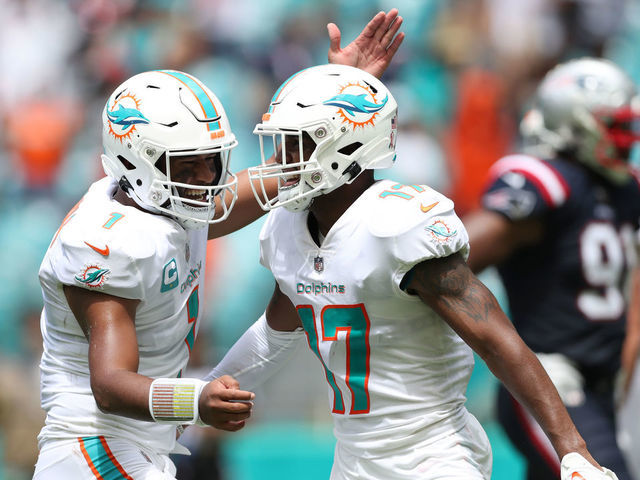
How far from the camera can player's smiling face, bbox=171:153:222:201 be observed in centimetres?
260

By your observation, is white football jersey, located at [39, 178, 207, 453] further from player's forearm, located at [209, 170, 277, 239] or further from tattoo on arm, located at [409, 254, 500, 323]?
tattoo on arm, located at [409, 254, 500, 323]

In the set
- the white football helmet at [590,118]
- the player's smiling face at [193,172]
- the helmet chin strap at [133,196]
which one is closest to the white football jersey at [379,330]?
the player's smiling face at [193,172]

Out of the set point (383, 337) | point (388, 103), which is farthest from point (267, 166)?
Answer: point (383, 337)

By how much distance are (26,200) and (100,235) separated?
4.03 m

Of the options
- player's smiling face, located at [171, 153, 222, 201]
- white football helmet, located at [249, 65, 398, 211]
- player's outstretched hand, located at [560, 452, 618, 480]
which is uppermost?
white football helmet, located at [249, 65, 398, 211]

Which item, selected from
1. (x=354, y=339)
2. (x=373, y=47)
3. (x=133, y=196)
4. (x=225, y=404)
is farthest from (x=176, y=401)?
(x=373, y=47)

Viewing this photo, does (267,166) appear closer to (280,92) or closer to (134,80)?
(280,92)

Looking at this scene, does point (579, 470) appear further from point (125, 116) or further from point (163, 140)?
point (125, 116)

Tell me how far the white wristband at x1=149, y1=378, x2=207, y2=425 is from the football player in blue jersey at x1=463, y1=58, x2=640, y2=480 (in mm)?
1632

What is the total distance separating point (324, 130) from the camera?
8.07 ft

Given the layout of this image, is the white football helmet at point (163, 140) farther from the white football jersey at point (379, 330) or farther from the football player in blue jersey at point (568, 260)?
the football player in blue jersey at point (568, 260)

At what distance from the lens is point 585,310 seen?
363 centimetres

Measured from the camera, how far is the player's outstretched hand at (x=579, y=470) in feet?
6.76

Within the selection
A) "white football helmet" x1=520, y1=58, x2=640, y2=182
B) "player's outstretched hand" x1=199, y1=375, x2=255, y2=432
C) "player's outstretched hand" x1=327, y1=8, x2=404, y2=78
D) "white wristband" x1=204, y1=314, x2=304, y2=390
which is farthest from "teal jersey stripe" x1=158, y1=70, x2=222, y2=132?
"white football helmet" x1=520, y1=58, x2=640, y2=182
